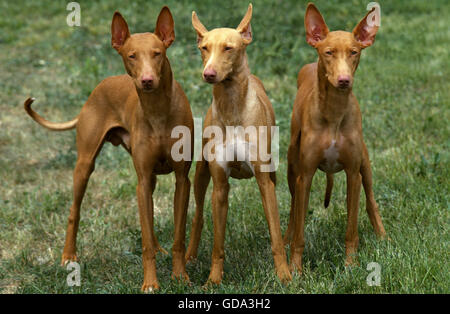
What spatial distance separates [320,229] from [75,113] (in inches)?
229

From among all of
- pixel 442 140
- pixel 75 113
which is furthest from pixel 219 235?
pixel 75 113

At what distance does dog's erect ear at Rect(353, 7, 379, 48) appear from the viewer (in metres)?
4.95

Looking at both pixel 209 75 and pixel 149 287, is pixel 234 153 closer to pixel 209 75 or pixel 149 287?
pixel 209 75

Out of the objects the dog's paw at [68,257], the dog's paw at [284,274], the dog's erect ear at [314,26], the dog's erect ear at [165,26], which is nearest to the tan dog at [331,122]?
the dog's erect ear at [314,26]

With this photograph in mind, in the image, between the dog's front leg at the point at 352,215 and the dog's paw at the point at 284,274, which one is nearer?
the dog's paw at the point at 284,274

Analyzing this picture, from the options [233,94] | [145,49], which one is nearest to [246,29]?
[233,94]

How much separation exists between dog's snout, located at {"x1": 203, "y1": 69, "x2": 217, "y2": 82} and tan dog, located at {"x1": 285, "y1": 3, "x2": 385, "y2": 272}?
92 cm

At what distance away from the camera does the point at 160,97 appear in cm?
514

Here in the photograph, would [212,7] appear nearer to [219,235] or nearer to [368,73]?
[368,73]

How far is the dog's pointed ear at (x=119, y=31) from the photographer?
16.7 ft

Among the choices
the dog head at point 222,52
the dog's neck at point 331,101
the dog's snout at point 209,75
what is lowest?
the dog's neck at point 331,101

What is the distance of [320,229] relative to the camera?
237 inches

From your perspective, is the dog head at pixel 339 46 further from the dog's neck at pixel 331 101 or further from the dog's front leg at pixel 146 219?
the dog's front leg at pixel 146 219

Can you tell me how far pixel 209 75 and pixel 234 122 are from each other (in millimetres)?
592
